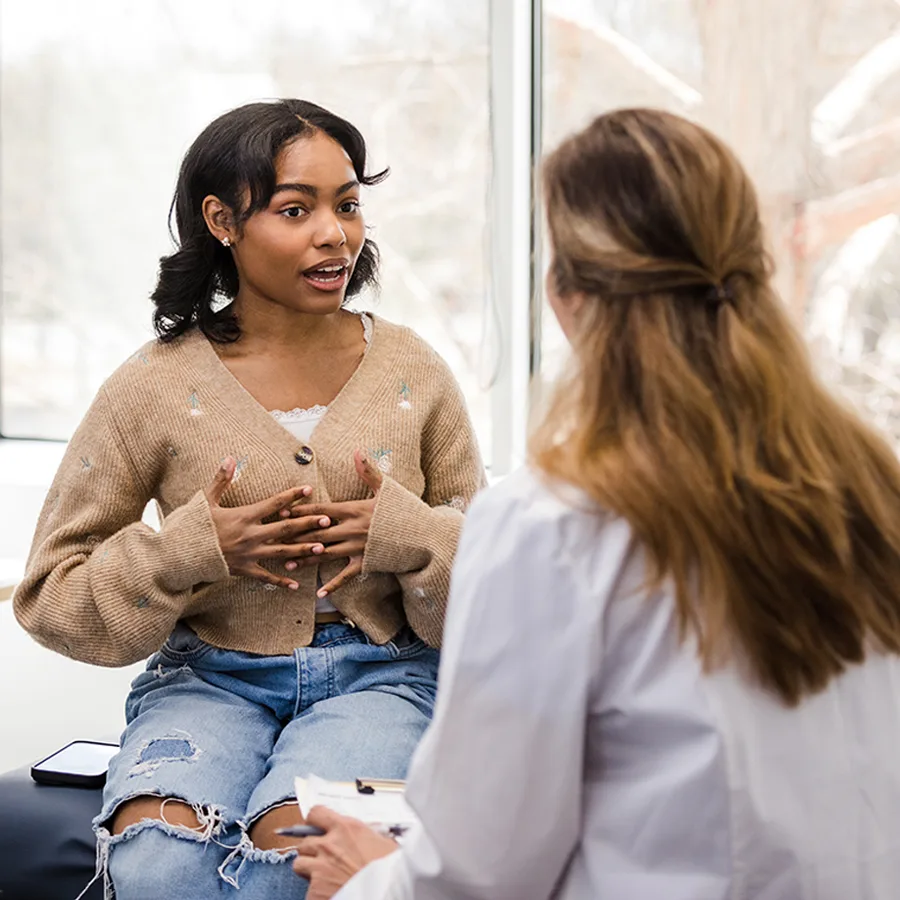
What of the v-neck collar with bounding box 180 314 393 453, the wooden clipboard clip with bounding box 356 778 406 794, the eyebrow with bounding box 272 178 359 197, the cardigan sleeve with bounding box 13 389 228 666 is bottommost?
the wooden clipboard clip with bounding box 356 778 406 794

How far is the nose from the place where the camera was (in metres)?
1.78

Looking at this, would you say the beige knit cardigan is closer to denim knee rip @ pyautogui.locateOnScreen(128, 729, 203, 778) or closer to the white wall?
denim knee rip @ pyautogui.locateOnScreen(128, 729, 203, 778)

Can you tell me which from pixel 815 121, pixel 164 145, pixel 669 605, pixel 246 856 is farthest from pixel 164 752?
pixel 164 145

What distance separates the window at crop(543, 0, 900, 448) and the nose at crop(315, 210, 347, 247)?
3.35 feet

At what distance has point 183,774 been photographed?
163cm

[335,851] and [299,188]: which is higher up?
[299,188]

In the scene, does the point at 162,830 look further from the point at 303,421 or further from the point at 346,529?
the point at 303,421

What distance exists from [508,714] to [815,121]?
1.85 m

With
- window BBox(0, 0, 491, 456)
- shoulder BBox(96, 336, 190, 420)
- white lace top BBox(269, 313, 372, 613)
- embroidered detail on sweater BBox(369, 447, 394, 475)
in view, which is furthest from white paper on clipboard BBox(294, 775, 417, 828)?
window BBox(0, 0, 491, 456)

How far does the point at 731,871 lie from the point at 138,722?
0.97m

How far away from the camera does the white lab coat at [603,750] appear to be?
1050 mm

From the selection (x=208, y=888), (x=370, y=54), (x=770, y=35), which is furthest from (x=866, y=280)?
(x=208, y=888)

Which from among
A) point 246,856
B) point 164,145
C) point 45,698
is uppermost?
point 164,145

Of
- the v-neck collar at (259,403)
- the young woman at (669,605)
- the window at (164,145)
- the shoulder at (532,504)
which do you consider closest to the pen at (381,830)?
the young woman at (669,605)
